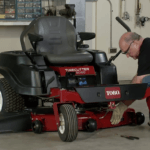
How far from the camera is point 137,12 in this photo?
5.76 m

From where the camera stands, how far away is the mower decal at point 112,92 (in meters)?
2.49

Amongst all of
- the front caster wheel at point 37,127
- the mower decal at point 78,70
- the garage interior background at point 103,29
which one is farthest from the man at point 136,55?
the garage interior background at point 103,29

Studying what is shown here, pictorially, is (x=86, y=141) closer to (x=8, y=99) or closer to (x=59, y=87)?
(x=59, y=87)

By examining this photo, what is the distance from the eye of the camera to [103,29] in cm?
566

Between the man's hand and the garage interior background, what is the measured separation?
115 inches

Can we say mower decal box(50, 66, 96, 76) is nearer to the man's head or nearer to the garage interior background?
the man's head

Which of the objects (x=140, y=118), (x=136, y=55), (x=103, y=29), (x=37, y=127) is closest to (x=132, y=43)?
(x=136, y=55)

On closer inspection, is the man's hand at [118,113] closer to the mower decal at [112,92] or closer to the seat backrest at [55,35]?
the mower decal at [112,92]

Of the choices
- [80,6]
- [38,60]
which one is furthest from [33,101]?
[80,6]

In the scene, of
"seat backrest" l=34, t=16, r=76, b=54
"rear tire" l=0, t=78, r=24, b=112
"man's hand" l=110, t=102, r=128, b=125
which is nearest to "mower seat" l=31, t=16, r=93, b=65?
"seat backrest" l=34, t=16, r=76, b=54

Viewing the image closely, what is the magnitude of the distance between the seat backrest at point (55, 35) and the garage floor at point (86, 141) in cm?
88

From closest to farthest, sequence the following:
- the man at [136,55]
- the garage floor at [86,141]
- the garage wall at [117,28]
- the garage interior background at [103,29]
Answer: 1. the garage floor at [86,141]
2. the man at [136,55]
3. the garage interior background at [103,29]
4. the garage wall at [117,28]

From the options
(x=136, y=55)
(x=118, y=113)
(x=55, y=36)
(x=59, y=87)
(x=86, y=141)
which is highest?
(x=55, y=36)

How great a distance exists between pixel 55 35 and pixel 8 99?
76cm
